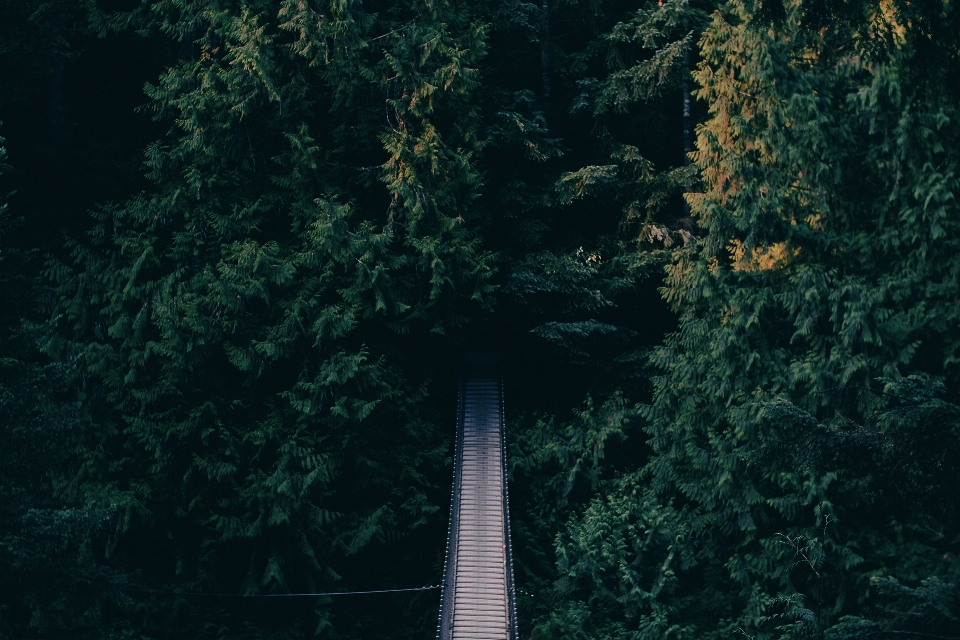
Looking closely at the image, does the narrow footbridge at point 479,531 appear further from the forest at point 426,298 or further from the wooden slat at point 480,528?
the forest at point 426,298

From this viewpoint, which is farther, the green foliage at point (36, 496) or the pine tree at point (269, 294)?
the pine tree at point (269, 294)

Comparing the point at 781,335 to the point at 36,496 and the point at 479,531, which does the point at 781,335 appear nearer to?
the point at 479,531

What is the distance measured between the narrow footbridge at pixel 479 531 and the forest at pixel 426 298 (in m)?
1.10

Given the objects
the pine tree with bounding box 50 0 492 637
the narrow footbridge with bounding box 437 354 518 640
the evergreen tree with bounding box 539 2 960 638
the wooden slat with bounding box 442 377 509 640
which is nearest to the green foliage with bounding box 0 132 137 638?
the pine tree with bounding box 50 0 492 637

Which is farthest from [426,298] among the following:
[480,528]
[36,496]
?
[36,496]

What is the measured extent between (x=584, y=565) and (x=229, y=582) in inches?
329

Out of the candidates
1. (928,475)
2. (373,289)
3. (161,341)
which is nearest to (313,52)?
(373,289)

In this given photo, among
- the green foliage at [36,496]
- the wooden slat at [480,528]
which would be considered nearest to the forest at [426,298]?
the wooden slat at [480,528]

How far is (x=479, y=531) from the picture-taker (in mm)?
20141

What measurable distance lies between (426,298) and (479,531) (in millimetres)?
5757

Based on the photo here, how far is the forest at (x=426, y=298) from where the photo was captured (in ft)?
63.6

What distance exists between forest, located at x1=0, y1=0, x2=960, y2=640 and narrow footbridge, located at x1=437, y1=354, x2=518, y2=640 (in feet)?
3.60

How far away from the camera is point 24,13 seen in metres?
19.3

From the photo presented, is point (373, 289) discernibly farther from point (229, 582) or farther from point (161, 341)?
point (229, 582)
